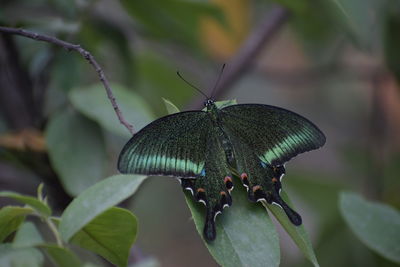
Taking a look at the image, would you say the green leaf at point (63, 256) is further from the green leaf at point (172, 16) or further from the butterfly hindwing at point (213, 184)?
the green leaf at point (172, 16)

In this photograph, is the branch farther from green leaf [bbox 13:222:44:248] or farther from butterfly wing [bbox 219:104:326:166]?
green leaf [bbox 13:222:44:248]

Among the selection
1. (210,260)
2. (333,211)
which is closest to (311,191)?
(333,211)

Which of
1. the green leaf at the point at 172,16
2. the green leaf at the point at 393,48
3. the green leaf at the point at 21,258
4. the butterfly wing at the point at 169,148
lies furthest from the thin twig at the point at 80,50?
the green leaf at the point at 393,48

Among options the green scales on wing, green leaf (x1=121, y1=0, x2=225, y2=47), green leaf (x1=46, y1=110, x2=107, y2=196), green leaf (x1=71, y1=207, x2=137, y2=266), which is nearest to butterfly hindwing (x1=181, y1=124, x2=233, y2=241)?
the green scales on wing

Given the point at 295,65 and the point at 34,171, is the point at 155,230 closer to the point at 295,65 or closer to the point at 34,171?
the point at 295,65

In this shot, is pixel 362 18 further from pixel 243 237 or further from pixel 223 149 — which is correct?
pixel 243 237
